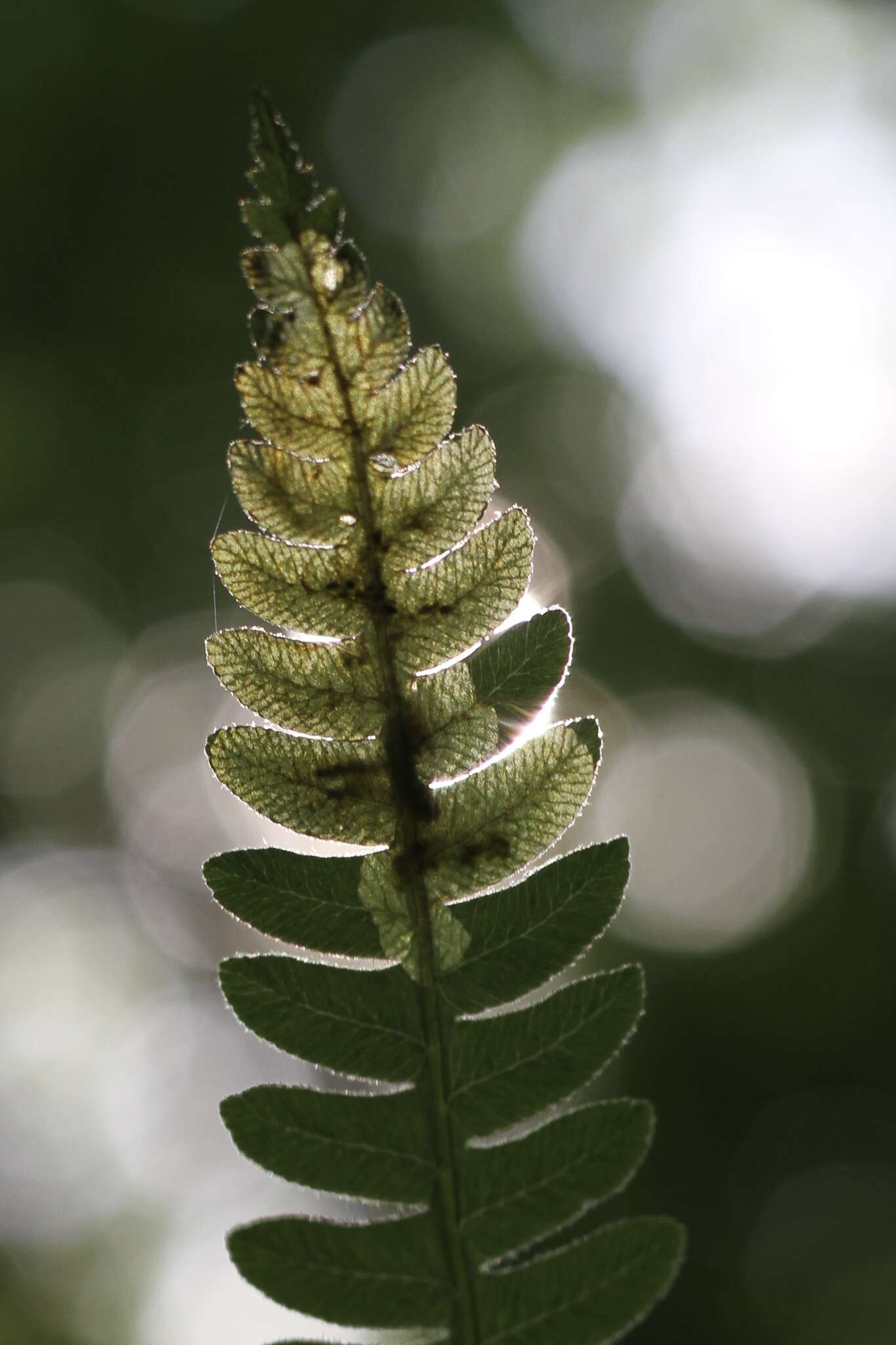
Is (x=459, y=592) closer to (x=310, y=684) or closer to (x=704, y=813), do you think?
(x=310, y=684)

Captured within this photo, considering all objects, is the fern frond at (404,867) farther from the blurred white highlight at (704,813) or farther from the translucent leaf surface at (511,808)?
the blurred white highlight at (704,813)

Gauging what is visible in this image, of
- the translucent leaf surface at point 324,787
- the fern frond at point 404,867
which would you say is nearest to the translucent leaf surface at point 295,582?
the fern frond at point 404,867

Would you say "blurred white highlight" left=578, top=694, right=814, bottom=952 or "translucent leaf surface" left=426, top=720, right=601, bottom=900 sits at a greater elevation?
"translucent leaf surface" left=426, top=720, right=601, bottom=900

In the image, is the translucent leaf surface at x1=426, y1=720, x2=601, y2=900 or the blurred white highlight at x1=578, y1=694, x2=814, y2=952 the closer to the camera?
the translucent leaf surface at x1=426, y1=720, x2=601, y2=900

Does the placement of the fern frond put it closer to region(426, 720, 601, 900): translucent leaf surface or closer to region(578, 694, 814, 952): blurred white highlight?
region(426, 720, 601, 900): translucent leaf surface

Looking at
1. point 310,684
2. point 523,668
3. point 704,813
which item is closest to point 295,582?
point 310,684

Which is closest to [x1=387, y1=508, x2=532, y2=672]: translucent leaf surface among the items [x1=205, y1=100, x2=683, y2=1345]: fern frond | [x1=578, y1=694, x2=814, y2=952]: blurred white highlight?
[x1=205, y1=100, x2=683, y2=1345]: fern frond

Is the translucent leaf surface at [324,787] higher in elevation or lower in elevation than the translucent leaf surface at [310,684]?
lower

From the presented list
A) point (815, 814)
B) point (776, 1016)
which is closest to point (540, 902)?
point (776, 1016)
